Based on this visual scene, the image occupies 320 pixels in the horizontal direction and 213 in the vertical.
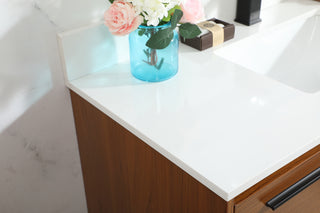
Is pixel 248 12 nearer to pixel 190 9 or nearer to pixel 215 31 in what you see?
pixel 215 31

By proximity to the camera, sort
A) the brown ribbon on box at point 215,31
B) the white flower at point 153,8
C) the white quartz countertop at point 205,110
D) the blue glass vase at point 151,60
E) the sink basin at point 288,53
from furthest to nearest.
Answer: the sink basin at point 288,53, the brown ribbon on box at point 215,31, the blue glass vase at point 151,60, the white flower at point 153,8, the white quartz countertop at point 205,110

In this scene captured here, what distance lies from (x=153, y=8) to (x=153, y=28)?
3.7 inches

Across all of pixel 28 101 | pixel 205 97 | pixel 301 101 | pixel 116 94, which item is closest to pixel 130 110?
pixel 116 94

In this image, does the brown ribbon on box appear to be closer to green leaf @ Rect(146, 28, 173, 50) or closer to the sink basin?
the sink basin

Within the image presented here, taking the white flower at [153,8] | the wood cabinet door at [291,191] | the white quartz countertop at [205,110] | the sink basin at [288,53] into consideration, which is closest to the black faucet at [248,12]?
the sink basin at [288,53]

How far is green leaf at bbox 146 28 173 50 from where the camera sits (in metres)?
1.05

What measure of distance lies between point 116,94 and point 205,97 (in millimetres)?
229

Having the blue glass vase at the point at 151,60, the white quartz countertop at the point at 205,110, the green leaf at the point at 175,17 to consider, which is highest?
the green leaf at the point at 175,17

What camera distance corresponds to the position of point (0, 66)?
1043mm

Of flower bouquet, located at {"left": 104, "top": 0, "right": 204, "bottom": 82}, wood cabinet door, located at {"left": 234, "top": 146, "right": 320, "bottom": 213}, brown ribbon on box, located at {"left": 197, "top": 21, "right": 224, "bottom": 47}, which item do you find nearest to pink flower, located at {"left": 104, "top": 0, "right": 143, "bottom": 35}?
flower bouquet, located at {"left": 104, "top": 0, "right": 204, "bottom": 82}

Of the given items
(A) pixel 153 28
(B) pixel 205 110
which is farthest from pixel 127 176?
(A) pixel 153 28

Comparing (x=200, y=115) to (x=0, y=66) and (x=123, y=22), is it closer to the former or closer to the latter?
(x=123, y=22)

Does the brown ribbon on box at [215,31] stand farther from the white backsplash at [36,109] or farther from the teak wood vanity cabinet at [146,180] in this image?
the teak wood vanity cabinet at [146,180]

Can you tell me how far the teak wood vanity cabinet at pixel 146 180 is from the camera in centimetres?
90
